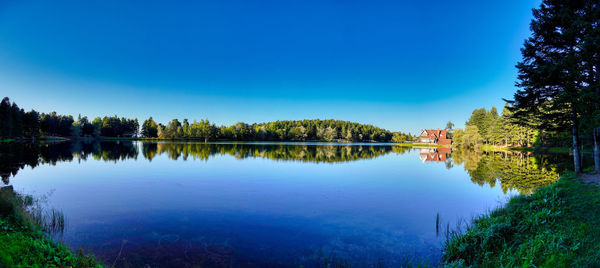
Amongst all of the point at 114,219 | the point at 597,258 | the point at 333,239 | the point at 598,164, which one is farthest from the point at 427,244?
the point at 598,164

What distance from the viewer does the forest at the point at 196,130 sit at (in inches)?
3601

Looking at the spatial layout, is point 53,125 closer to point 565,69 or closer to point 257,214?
point 257,214

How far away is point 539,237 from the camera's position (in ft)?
20.5

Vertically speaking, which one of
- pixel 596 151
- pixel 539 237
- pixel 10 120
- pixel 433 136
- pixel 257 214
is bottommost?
pixel 257 214

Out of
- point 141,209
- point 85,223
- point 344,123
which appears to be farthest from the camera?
point 344,123

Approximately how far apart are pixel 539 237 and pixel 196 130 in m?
124

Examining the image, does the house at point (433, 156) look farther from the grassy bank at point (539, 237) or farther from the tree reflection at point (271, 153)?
the grassy bank at point (539, 237)

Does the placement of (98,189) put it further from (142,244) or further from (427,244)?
(427,244)

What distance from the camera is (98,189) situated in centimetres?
1502

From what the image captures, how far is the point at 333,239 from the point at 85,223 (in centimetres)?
900

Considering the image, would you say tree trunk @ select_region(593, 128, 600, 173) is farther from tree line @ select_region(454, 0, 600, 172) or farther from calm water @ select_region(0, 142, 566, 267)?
calm water @ select_region(0, 142, 566, 267)

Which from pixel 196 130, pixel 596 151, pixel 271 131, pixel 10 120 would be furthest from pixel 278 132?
pixel 596 151

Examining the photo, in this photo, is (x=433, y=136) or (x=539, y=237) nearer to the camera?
(x=539, y=237)

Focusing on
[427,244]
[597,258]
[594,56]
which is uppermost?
[594,56]
